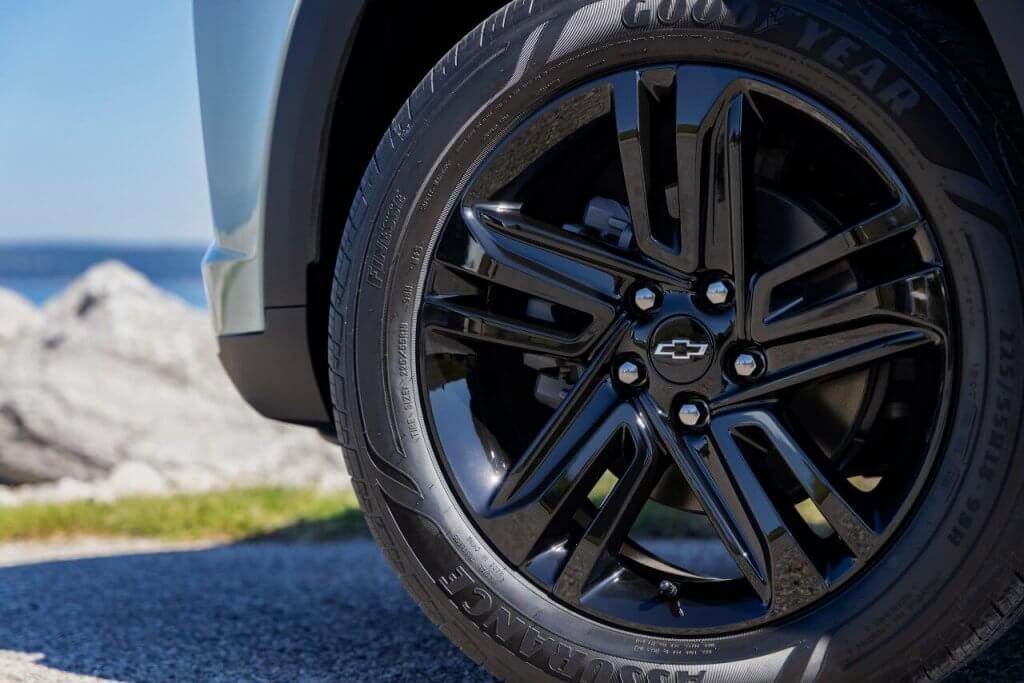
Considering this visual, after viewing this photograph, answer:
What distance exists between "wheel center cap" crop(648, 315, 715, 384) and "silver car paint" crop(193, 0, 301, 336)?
880mm

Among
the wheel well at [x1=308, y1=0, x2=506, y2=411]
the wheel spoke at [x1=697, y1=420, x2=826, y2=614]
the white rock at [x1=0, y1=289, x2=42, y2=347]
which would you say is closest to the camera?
the wheel spoke at [x1=697, y1=420, x2=826, y2=614]

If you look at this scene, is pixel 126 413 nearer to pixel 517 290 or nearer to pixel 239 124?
pixel 239 124

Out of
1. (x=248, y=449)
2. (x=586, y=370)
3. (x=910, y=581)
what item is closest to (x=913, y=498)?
(x=910, y=581)

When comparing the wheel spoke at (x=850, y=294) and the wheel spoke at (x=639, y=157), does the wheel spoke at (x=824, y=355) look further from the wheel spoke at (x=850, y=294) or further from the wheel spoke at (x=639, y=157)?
the wheel spoke at (x=639, y=157)

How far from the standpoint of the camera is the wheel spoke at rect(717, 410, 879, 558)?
1521 mm

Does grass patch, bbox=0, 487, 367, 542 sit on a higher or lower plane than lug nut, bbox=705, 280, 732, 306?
lower

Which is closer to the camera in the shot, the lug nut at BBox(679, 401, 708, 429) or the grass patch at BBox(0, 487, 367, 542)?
the lug nut at BBox(679, 401, 708, 429)

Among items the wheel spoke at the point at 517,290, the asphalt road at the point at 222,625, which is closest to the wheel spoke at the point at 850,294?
the wheel spoke at the point at 517,290

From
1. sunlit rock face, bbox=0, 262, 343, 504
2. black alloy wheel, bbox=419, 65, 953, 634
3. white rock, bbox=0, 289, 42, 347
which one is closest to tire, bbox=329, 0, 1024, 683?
black alloy wheel, bbox=419, 65, 953, 634

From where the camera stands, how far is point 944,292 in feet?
4.82

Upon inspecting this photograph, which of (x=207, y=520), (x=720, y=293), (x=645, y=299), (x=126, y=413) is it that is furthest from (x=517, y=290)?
(x=126, y=413)

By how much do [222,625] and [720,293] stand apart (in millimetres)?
1563

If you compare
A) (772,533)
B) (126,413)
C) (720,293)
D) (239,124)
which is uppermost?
(239,124)

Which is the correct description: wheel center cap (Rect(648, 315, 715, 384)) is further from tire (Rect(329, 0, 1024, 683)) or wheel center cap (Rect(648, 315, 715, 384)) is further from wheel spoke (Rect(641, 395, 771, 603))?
tire (Rect(329, 0, 1024, 683))
